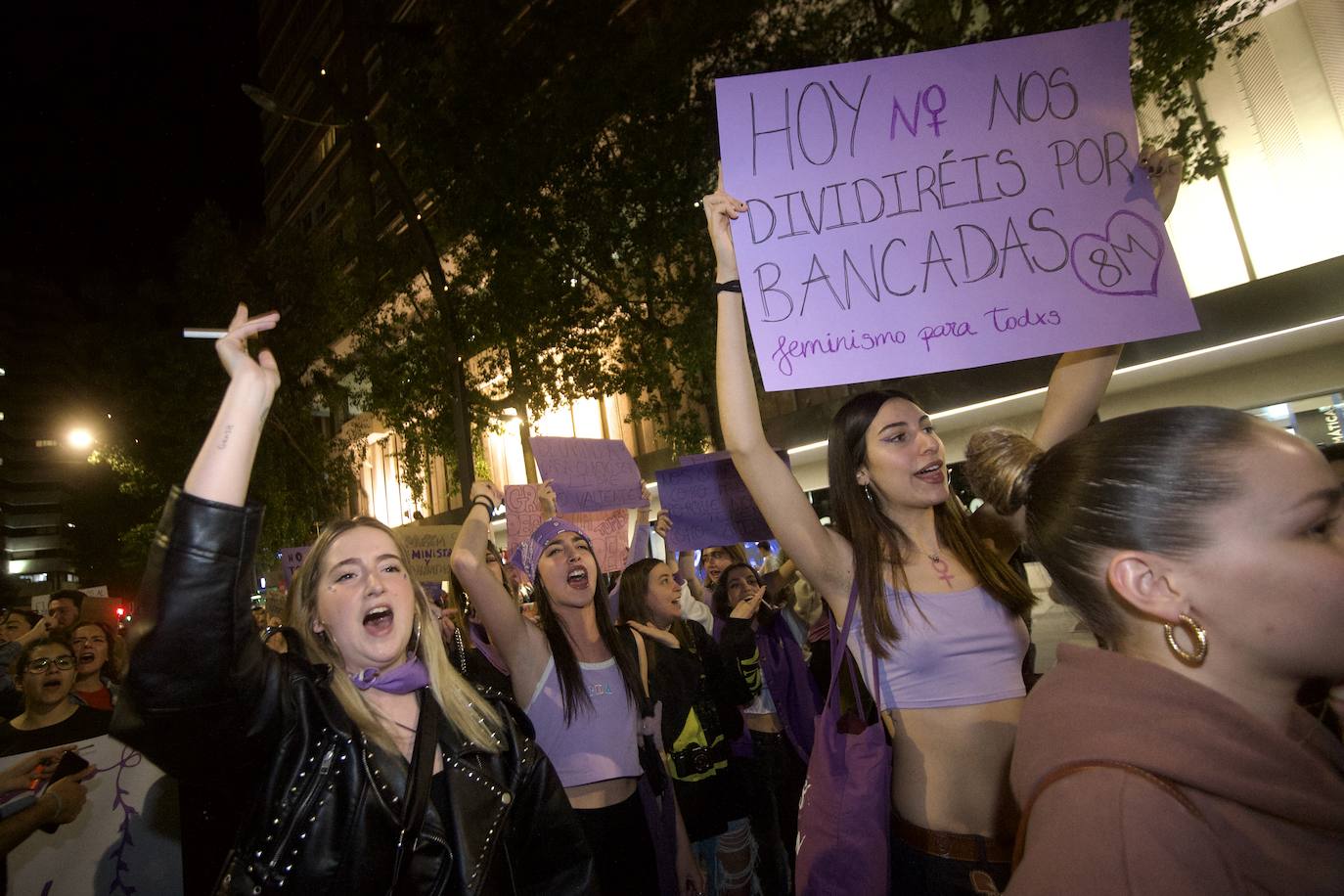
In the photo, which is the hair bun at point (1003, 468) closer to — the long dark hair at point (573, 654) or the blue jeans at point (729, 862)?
the long dark hair at point (573, 654)

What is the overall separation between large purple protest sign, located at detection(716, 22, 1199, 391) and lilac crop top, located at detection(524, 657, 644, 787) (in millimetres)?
1856

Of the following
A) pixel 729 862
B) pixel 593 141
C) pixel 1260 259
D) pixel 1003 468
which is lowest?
pixel 729 862

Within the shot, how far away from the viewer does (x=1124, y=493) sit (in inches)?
48.8

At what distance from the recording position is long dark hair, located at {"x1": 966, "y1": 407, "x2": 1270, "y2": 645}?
116 cm

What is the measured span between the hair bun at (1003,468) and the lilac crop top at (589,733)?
79.4 inches

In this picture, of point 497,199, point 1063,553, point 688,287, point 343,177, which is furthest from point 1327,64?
point 343,177

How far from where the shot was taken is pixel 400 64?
11258 millimetres

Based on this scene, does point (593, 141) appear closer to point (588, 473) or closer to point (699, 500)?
point (588, 473)

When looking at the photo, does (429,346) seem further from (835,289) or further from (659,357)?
(835,289)

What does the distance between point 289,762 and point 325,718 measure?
0.12m

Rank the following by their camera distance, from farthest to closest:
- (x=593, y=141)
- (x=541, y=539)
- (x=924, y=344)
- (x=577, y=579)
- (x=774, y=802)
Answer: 1. (x=593, y=141)
2. (x=774, y=802)
3. (x=541, y=539)
4. (x=577, y=579)
5. (x=924, y=344)

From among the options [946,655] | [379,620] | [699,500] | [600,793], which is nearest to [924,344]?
[946,655]

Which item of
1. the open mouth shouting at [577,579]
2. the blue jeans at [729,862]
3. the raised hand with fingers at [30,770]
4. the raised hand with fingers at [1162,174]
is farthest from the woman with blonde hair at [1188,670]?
the raised hand with fingers at [30,770]

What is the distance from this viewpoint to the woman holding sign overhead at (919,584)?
205 cm
